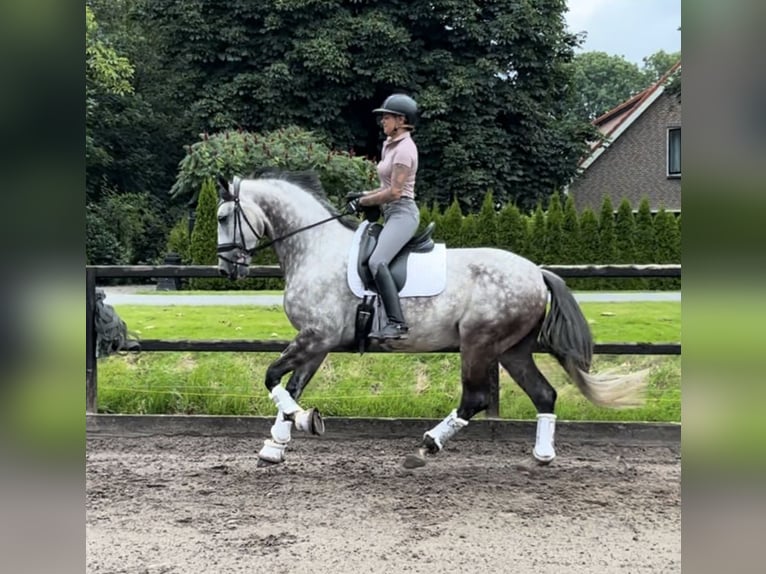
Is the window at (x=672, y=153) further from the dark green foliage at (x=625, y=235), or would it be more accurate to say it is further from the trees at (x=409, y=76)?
the dark green foliage at (x=625, y=235)

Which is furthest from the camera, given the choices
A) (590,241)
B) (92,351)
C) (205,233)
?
(590,241)

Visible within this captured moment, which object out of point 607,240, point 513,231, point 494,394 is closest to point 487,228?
point 513,231

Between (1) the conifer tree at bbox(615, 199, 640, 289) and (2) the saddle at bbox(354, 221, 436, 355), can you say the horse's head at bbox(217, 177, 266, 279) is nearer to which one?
(2) the saddle at bbox(354, 221, 436, 355)

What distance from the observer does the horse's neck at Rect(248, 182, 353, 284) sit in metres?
5.36

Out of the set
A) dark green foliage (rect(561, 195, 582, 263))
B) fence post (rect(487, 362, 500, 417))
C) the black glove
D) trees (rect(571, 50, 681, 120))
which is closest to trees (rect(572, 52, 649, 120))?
trees (rect(571, 50, 681, 120))

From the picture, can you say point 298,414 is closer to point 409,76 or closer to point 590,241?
point 590,241

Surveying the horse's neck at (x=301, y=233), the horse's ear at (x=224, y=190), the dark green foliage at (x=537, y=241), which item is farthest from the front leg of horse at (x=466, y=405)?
the dark green foliage at (x=537, y=241)

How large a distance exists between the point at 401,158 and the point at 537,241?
1053 cm

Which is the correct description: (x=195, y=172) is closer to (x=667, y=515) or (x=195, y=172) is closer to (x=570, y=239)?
(x=570, y=239)

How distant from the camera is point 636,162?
26484 mm

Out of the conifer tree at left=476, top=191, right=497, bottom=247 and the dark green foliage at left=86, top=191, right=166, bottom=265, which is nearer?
the conifer tree at left=476, top=191, right=497, bottom=247

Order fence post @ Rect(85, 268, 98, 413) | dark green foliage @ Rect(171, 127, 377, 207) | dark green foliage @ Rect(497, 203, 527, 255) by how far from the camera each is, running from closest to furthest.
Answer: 1. fence post @ Rect(85, 268, 98, 413)
2. dark green foliage @ Rect(171, 127, 377, 207)
3. dark green foliage @ Rect(497, 203, 527, 255)
